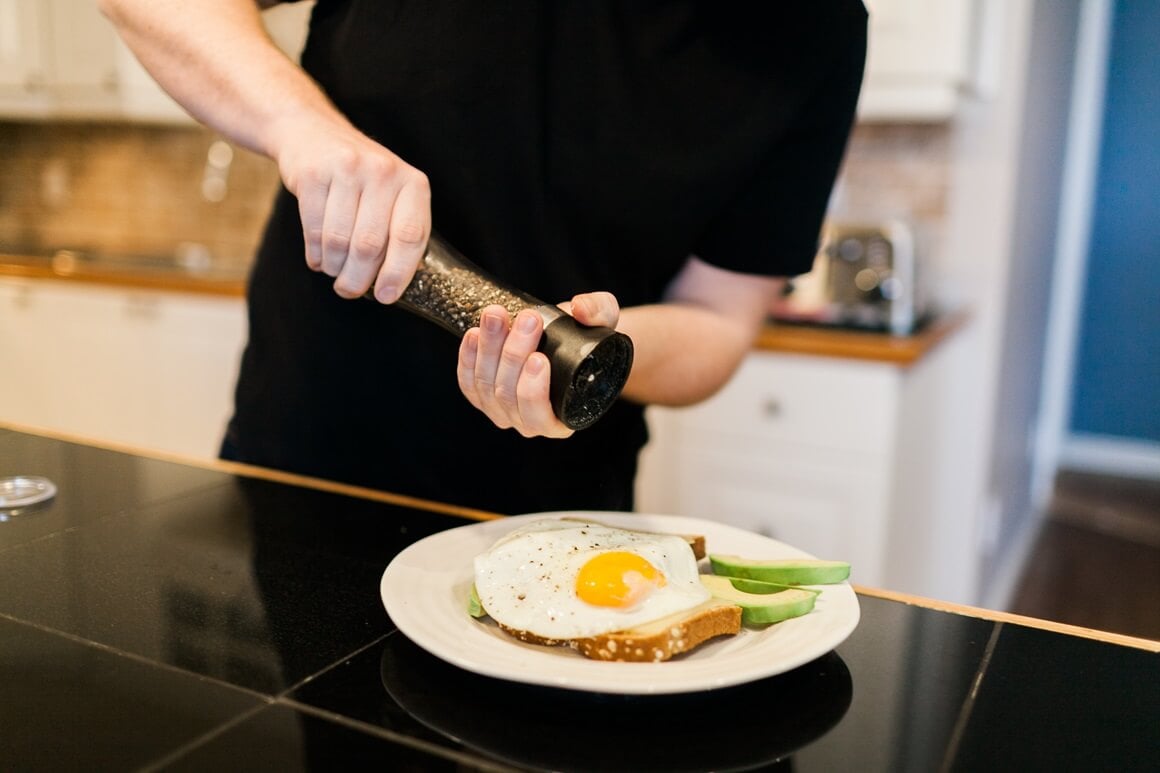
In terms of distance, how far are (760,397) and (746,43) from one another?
116 cm

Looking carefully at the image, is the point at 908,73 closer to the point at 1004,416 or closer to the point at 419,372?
the point at 1004,416

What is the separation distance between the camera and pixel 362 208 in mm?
777

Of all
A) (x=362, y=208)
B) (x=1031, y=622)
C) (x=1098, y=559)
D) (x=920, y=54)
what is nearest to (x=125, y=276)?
(x=920, y=54)

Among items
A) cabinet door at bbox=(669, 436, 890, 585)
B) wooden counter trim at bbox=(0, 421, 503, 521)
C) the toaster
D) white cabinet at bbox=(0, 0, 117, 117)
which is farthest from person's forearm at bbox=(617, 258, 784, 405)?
white cabinet at bbox=(0, 0, 117, 117)

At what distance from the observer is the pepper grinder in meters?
0.71

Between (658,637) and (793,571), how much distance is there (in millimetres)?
136

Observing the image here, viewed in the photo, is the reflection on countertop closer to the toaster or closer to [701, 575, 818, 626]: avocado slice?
the toaster

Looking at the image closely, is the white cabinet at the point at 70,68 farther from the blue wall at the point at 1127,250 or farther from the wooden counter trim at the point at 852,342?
the blue wall at the point at 1127,250

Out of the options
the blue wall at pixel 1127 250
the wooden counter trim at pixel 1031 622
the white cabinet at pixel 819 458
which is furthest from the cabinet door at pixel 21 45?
the blue wall at pixel 1127 250

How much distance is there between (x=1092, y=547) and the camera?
3436 millimetres

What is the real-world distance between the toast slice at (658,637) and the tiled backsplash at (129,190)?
2916 millimetres

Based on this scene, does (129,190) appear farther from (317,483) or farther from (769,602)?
(769,602)

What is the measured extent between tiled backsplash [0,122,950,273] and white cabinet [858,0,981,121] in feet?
6.29

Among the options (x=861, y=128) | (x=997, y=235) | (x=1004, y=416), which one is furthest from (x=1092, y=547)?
(x=861, y=128)
